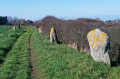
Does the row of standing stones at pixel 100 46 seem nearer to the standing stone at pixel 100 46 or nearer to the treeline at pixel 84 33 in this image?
the standing stone at pixel 100 46

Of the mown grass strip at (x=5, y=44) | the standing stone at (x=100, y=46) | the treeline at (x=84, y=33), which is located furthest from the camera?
the mown grass strip at (x=5, y=44)

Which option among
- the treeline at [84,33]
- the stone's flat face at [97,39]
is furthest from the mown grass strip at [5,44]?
the stone's flat face at [97,39]

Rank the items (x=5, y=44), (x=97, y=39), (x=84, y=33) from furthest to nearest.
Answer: (x=5, y=44), (x=84, y=33), (x=97, y=39)

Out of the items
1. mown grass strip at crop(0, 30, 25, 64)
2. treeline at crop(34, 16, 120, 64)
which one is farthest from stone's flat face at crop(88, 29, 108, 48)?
mown grass strip at crop(0, 30, 25, 64)

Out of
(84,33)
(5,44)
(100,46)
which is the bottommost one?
(5,44)

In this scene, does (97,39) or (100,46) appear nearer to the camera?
(100,46)

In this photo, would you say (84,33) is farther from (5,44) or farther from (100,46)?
(5,44)

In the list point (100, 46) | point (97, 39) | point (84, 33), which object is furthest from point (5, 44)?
point (100, 46)

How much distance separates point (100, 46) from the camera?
328 inches

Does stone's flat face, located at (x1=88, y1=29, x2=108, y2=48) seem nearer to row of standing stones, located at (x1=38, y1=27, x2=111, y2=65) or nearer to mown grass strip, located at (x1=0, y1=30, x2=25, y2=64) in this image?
row of standing stones, located at (x1=38, y1=27, x2=111, y2=65)

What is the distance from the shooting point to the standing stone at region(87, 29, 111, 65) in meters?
8.21

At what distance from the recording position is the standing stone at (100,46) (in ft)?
26.9

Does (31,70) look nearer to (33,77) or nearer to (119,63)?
(33,77)

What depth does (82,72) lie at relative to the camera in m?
7.29
